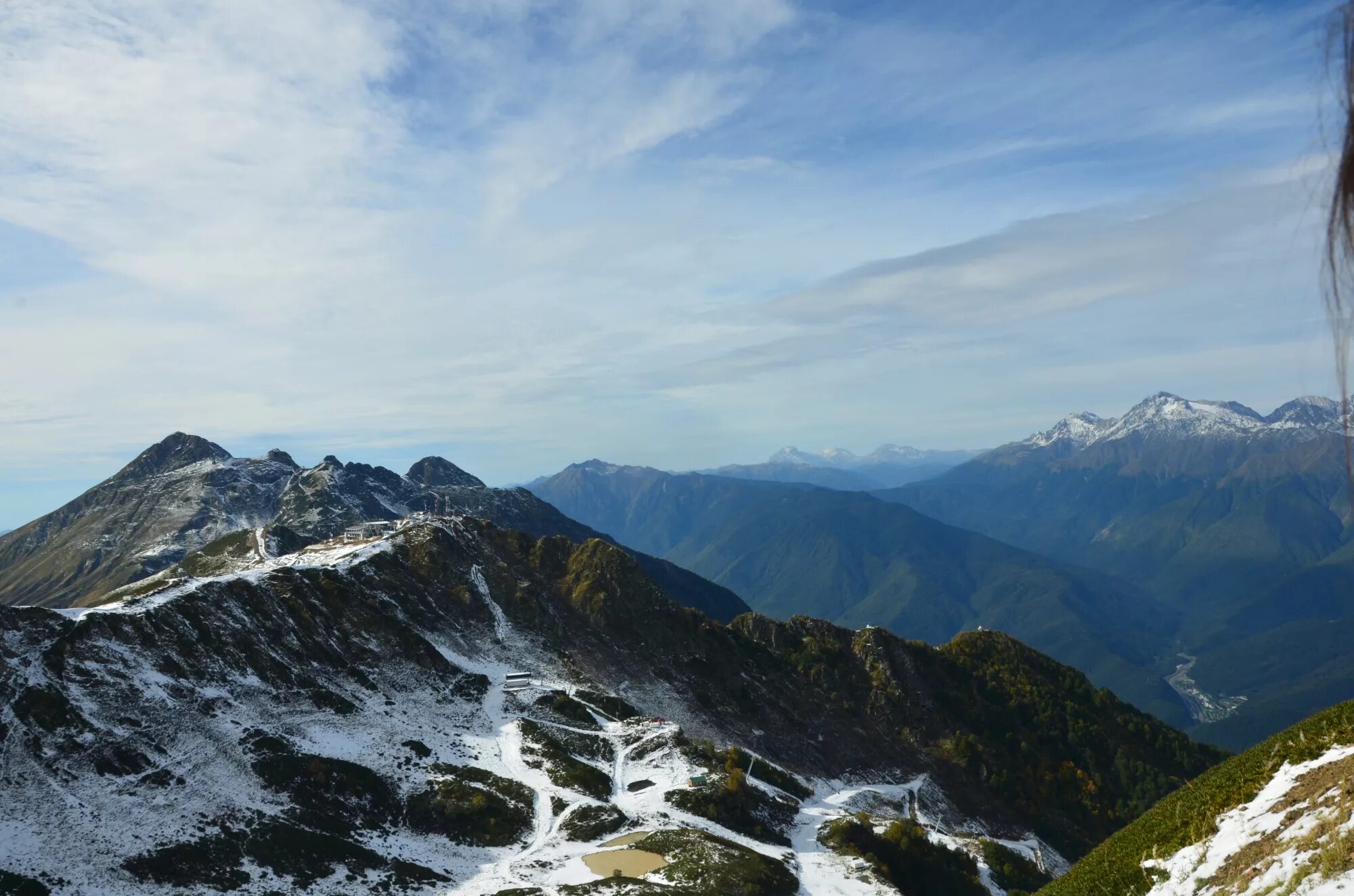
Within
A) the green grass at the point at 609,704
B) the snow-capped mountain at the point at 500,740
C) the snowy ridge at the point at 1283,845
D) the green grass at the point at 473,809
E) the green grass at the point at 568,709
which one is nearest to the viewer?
the snowy ridge at the point at 1283,845

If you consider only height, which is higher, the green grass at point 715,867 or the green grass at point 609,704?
the green grass at point 609,704

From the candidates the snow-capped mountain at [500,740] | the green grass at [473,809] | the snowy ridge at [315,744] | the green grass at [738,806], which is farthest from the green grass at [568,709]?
the green grass at [738,806]

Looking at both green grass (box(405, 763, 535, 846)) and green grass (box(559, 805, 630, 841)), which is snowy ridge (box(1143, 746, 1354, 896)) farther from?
green grass (box(405, 763, 535, 846))

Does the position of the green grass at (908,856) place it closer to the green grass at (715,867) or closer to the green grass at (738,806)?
the green grass at (738,806)

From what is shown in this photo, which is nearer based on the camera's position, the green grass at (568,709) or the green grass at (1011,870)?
the green grass at (1011,870)

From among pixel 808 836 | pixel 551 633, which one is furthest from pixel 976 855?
pixel 551 633

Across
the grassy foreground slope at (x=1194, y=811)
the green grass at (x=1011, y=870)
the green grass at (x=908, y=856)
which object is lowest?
the green grass at (x=1011, y=870)

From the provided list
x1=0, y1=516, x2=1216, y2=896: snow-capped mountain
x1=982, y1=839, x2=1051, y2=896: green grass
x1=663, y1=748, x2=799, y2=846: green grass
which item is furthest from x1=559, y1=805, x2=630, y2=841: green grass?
x1=982, y1=839, x2=1051, y2=896: green grass

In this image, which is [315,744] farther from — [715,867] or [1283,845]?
[1283,845]

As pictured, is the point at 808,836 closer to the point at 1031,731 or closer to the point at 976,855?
the point at 976,855
